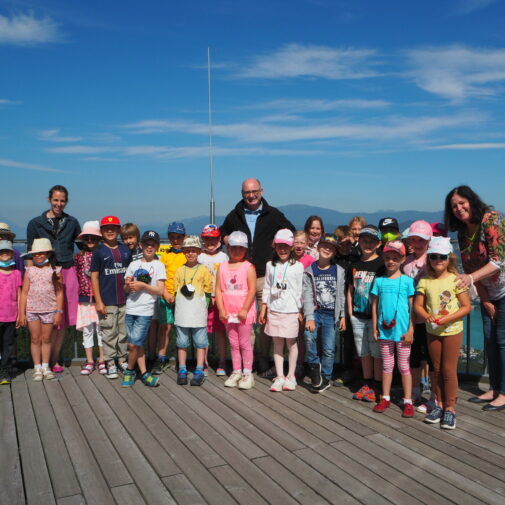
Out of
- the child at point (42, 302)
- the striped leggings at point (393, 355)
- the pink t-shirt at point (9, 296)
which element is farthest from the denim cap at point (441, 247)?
the pink t-shirt at point (9, 296)

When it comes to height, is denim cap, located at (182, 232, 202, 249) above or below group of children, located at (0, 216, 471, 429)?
above

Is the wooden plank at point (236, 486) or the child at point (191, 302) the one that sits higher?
the child at point (191, 302)

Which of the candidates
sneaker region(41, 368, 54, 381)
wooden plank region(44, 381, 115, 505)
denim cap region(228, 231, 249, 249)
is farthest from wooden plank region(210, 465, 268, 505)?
sneaker region(41, 368, 54, 381)

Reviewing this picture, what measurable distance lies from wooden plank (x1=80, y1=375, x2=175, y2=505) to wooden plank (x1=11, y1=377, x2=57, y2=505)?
19.2 inches

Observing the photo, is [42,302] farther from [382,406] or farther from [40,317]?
[382,406]

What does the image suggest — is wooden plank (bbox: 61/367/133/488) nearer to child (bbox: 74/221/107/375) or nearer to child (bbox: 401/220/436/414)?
A: child (bbox: 74/221/107/375)

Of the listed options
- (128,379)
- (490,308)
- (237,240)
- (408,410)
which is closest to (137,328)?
(128,379)

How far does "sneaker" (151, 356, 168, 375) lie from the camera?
17.8ft

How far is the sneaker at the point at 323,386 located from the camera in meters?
4.79

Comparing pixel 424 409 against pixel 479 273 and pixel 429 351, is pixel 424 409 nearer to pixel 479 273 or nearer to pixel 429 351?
pixel 429 351

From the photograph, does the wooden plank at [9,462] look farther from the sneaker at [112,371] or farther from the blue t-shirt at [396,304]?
the blue t-shirt at [396,304]

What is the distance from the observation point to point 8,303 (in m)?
5.07

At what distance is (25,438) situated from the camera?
3723 millimetres

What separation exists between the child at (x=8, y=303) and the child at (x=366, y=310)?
3.59m
